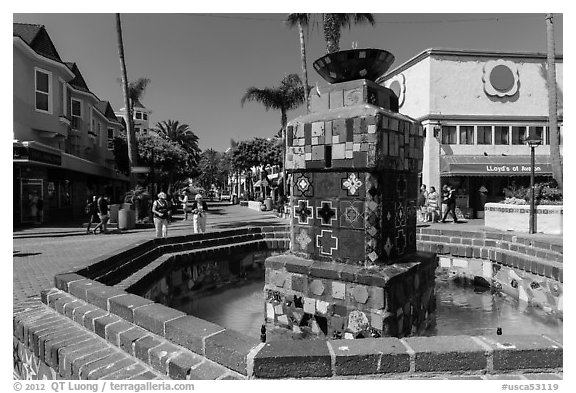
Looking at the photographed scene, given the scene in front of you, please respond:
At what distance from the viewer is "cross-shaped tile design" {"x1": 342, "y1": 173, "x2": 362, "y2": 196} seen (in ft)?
13.0

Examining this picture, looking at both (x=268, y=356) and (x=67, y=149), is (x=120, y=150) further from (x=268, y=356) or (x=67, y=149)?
(x=268, y=356)

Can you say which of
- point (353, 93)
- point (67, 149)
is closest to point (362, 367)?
point (353, 93)

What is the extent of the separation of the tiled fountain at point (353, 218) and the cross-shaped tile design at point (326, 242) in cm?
1

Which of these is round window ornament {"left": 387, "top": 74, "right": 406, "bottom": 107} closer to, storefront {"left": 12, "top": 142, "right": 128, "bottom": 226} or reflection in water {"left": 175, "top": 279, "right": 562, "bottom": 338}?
reflection in water {"left": 175, "top": 279, "right": 562, "bottom": 338}

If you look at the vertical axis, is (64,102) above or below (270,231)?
above

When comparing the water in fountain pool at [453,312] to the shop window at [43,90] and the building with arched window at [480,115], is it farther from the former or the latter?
→ the shop window at [43,90]

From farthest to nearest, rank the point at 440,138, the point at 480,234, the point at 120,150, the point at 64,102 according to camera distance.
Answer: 1. the point at 120,150
2. the point at 440,138
3. the point at 64,102
4. the point at 480,234

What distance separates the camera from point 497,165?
20.1 meters

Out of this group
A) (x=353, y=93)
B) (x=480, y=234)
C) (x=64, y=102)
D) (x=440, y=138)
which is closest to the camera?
(x=353, y=93)

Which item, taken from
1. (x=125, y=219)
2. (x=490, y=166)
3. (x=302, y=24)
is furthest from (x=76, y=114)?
(x=490, y=166)

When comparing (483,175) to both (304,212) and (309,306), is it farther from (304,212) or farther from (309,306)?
(309,306)
